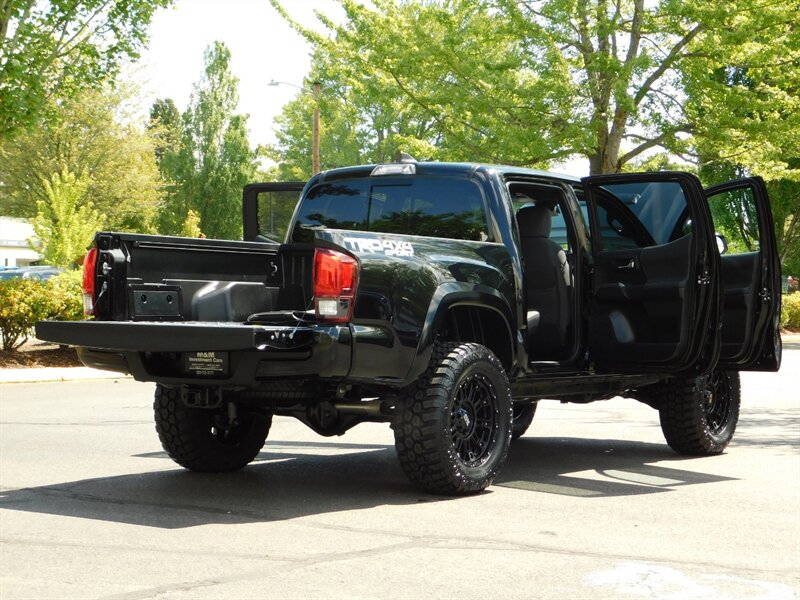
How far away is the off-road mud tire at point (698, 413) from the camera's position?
9.58m

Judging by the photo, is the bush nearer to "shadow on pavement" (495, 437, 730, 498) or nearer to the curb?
the curb

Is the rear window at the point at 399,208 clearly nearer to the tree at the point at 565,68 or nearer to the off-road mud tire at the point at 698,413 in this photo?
the off-road mud tire at the point at 698,413

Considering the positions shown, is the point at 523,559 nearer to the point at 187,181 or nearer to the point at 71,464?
the point at 71,464

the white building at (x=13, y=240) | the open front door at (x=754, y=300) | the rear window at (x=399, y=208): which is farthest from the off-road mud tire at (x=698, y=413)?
the white building at (x=13, y=240)

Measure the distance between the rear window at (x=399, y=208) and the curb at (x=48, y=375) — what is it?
30.3 ft

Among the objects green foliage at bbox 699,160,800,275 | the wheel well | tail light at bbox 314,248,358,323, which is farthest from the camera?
green foliage at bbox 699,160,800,275

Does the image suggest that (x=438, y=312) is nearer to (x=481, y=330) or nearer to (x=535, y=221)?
(x=481, y=330)

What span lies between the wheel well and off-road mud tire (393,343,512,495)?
0.33m

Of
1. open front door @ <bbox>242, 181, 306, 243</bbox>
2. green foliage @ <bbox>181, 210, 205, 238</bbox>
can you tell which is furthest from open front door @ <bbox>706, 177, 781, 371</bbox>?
green foliage @ <bbox>181, 210, 205, 238</bbox>

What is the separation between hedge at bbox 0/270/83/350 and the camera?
19.2 meters

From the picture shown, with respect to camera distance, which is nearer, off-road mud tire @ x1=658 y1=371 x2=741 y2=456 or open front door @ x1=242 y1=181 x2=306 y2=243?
off-road mud tire @ x1=658 y1=371 x2=741 y2=456

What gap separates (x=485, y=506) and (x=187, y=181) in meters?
63.3

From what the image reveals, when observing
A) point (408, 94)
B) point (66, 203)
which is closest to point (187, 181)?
point (66, 203)

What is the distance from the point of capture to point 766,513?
286 inches
